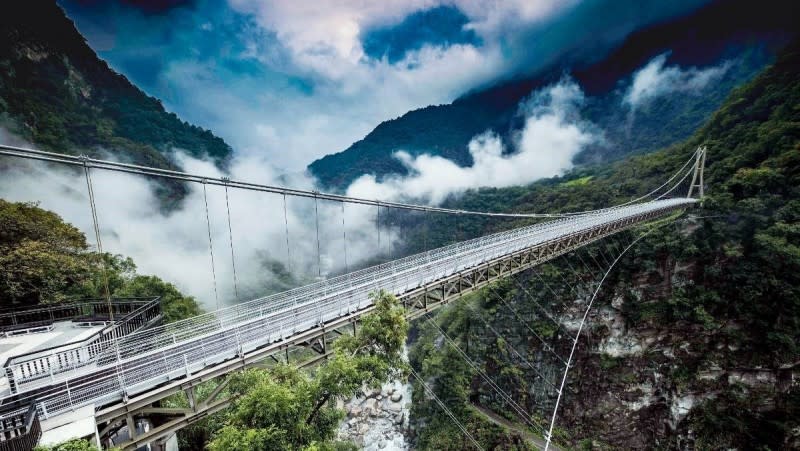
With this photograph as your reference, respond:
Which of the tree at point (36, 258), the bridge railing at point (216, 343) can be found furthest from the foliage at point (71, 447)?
the tree at point (36, 258)

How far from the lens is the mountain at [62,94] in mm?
32438

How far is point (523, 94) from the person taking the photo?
124m

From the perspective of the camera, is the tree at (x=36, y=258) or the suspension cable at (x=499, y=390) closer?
the tree at (x=36, y=258)

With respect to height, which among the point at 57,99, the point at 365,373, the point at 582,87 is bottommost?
the point at 365,373

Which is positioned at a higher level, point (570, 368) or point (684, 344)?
point (684, 344)

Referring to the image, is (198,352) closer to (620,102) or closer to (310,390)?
(310,390)

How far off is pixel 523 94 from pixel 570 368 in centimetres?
12883

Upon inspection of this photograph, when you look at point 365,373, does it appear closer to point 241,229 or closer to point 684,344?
point 684,344

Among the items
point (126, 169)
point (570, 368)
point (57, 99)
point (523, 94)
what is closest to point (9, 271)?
point (126, 169)

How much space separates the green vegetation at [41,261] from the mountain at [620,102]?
276ft

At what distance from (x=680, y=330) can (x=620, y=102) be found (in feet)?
312

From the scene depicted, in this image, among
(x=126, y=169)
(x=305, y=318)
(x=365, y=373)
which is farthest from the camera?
(x=305, y=318)

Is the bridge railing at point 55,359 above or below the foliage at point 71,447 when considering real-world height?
below

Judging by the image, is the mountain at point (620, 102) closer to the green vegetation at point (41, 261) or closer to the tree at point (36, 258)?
the green vegetation at point (41, 261)
